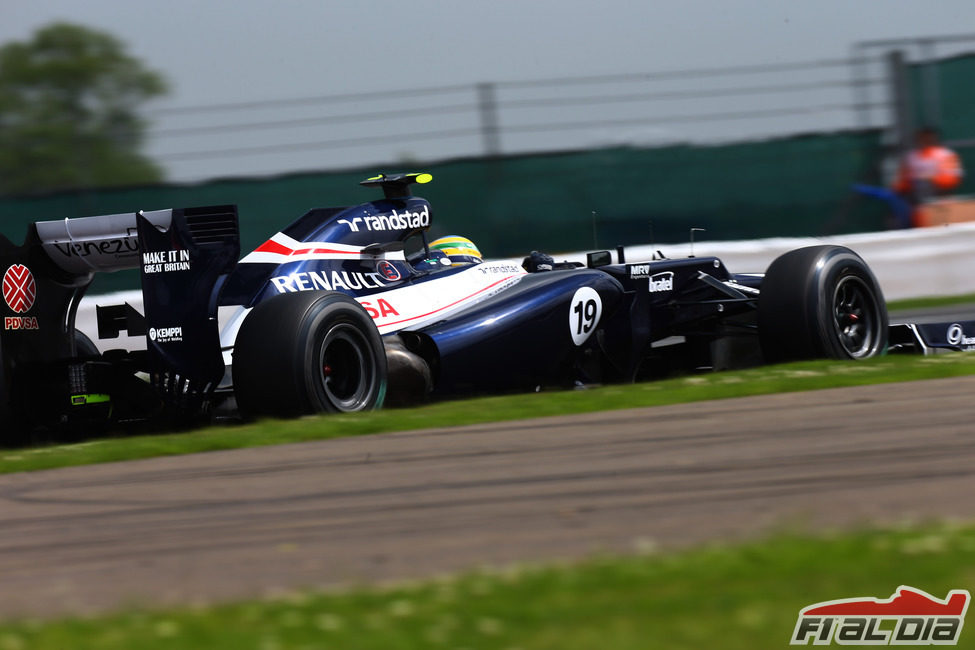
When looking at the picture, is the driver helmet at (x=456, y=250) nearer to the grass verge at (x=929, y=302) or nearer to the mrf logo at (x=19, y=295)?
the mrf logo at (x=19, y=295)

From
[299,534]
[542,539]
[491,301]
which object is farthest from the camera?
[491,301]

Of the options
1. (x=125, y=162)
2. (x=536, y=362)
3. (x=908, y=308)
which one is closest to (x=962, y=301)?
(x=908, y=308)

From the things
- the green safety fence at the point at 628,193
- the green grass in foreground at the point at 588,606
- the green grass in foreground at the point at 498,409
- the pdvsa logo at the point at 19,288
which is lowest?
the green grass in foreground at the point at 588,606

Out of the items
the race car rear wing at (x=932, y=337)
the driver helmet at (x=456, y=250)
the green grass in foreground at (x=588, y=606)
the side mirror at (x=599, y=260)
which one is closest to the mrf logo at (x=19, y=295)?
the driver helmet at (x=456, y=250)

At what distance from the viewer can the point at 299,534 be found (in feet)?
14.6

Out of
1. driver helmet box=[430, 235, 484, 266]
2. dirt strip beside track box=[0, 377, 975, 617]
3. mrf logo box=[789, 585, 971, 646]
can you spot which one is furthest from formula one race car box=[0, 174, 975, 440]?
mrf logo box=[789, 585, 971, 646]

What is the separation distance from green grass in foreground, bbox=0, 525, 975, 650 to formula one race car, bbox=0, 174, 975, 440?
3.37 metres

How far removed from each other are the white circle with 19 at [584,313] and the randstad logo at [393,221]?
1.08 metres

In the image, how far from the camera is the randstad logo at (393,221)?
8281mm

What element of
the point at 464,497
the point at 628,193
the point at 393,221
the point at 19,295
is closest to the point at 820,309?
the point at 393,221

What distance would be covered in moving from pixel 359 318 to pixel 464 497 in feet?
8.36

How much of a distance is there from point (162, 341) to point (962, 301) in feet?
32.0

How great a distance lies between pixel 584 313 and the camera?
8703 millimetres

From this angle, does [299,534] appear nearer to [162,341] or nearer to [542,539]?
[542,539]
